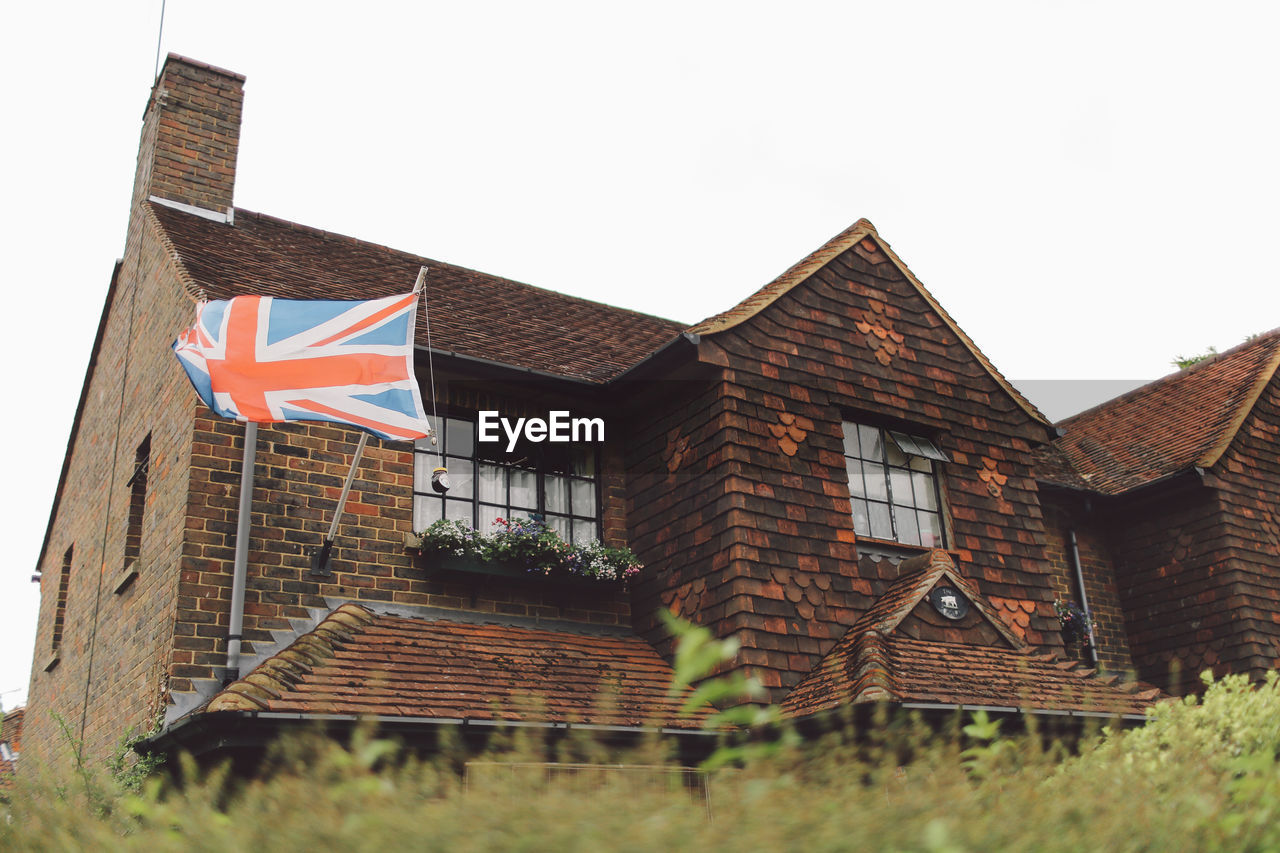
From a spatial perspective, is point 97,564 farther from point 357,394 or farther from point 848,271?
point 848,271

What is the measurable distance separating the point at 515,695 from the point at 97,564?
595 cm

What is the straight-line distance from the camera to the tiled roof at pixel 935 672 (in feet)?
29.6

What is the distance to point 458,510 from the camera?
34.0 feet

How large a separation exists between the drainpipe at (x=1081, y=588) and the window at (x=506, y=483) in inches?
256

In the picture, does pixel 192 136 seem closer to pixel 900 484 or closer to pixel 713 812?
pixel 900 484

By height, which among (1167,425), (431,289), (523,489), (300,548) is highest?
(431,289)

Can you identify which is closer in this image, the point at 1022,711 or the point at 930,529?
the point at 1022,711

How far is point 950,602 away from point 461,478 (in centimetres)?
463

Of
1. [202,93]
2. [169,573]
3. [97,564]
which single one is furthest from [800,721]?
[202,93]

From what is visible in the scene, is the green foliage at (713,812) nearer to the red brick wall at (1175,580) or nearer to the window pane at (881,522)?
the window pane at (881,522)

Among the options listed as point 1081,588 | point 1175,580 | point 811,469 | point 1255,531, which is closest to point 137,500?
point 811,469

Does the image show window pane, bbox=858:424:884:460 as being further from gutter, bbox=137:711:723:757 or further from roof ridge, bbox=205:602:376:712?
roof ridge, bbox=205:602:376:712

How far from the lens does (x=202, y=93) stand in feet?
42.8

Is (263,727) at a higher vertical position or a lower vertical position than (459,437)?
lower
